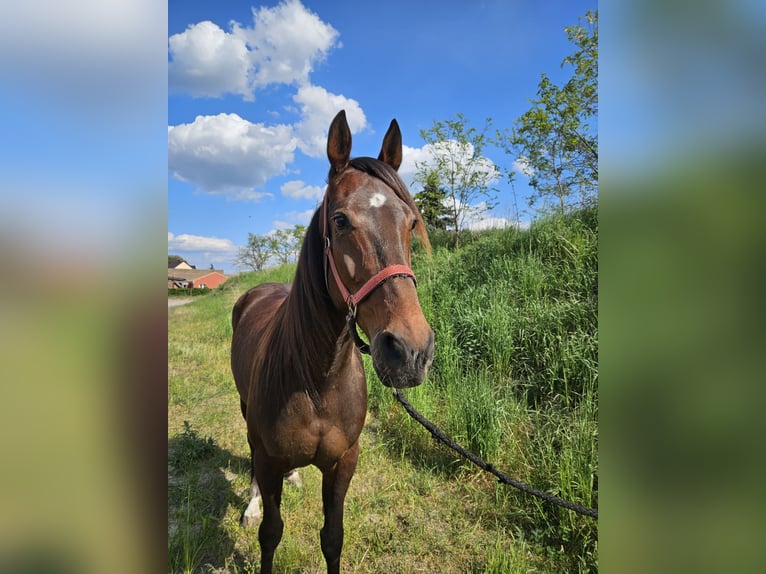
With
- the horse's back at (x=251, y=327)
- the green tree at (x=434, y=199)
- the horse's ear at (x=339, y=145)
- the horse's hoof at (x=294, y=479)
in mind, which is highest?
the green tree at (x=434, y=199)

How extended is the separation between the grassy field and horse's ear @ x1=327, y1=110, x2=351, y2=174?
240cm

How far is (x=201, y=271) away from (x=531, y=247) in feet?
180

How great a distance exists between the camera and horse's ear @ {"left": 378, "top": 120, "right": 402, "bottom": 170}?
6.31 feet

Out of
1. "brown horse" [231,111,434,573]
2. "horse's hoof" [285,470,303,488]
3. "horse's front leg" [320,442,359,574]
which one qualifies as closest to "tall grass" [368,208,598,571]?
"horse's hoof" [285,470,303,488]

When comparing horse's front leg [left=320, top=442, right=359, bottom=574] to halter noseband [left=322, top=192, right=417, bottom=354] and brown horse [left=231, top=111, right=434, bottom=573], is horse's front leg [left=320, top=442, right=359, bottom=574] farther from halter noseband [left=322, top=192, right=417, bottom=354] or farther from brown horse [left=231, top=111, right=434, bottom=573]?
halter noseband [left=322, top=192, right=417, bottom=354]

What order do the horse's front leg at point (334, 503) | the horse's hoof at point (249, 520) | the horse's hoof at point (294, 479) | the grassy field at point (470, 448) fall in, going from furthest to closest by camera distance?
the horse's hoof at point (294, 479) < the horse's hoof at point (249, 520) < the grassy field at point (470, 448) < the horse's front leg at point (334, 503)

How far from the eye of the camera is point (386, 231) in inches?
56.9

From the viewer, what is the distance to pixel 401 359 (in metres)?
1.25

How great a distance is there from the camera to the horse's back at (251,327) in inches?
107

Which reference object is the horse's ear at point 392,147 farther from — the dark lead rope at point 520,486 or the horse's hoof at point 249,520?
the horse's hoof at point 249,520

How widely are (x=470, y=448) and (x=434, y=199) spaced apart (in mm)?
8538

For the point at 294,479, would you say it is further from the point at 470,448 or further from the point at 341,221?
the point at 341,221

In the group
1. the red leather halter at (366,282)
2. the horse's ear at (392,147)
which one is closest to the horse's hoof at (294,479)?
the red leather halter at (366,282)

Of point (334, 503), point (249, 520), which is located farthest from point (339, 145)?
point (249, 520)
